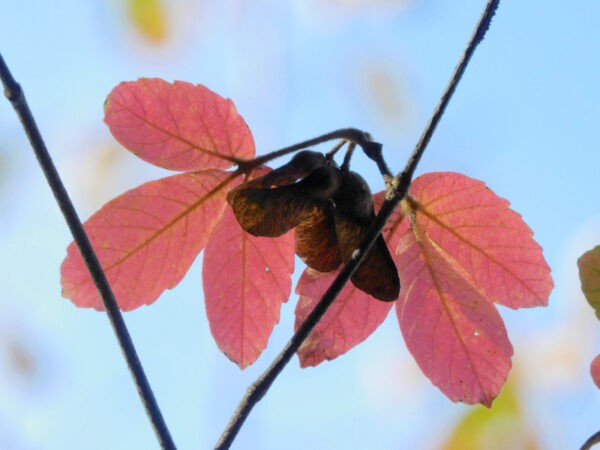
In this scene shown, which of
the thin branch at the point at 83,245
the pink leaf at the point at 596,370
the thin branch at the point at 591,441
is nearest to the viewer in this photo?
the thin branch at the point at 83,245

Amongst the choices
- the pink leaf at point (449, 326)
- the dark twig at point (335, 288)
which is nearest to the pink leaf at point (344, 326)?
the pink leaf at point (449, 326)

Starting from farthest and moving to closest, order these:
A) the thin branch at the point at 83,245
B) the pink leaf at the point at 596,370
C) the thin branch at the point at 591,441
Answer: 1. the pink leaf at the point at 596,370
2. the thin branch at the point at 591,441
3. the thin branch at the point at 83,245

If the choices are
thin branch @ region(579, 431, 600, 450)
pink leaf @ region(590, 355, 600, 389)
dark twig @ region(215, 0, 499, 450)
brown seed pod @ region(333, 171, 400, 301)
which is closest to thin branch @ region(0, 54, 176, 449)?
dark twig @ region(215, 0, 499, 450)

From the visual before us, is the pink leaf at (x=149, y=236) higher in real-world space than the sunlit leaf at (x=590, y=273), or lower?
higher

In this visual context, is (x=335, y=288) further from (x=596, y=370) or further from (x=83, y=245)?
(x=596, y=370)

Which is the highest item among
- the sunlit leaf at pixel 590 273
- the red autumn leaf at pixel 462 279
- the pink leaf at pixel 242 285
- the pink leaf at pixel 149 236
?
the pink leaf at pixel 149 236

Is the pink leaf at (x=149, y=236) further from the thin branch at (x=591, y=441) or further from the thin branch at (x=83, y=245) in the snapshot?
the thin branch at (x=591, y=441)

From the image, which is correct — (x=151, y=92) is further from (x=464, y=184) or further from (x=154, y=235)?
(x=464, y=184)
